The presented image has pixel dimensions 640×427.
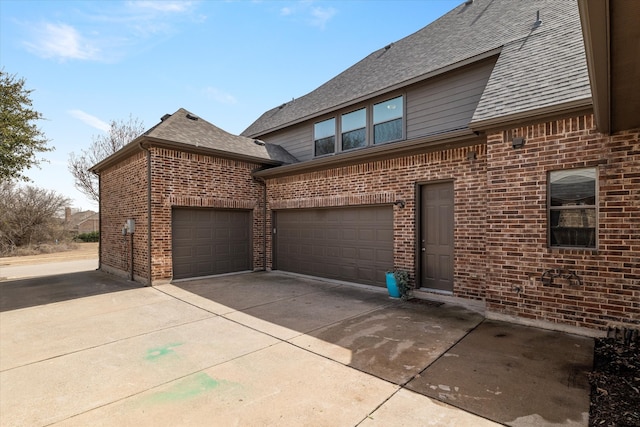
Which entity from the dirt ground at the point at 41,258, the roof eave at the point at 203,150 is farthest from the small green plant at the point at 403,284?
the dirt ground at the point at 41,258

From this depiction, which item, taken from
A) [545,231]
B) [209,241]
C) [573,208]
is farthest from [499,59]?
[209,241]

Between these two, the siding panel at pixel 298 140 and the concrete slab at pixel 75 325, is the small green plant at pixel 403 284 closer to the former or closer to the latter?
the concrete slab at pixel 75 325

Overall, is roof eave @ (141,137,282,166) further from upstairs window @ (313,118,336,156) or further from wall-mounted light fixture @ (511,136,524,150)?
wall-mounted light fixture @ (511,136,524,150)

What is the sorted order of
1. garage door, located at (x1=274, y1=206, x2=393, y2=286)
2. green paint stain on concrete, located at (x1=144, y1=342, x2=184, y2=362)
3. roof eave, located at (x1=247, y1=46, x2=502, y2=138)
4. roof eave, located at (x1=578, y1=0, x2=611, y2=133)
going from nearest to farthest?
roof eave, located at (x1=578, y1=0, x2=611, y2=133)
green paint stain on concrete, located at (x1=144, y1=342, x2=184, y2=362)
roof eave, located at (x1=247, y1=46, x2=502, y2=138)
garage door, located at (x1=274, y1=206, x2=393, y2=286)

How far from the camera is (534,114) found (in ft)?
16.3

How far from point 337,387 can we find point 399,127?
722 centimetres

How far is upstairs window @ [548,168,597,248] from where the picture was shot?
469 centimetres

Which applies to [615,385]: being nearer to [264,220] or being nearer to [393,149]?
[393,149]

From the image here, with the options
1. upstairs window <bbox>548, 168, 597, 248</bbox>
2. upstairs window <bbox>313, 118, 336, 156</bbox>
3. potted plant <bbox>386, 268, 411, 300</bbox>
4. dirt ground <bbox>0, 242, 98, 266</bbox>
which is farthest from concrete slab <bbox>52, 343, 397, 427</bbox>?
dirt ground <bbox>0, 242, 98, 266</bbox>

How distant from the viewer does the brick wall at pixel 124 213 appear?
8938 millimetres

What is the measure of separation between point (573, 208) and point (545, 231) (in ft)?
1.70

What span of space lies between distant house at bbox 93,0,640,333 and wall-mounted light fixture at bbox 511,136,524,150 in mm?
21

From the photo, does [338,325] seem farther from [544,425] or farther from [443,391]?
[544,425]

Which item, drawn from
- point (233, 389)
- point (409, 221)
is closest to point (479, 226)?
point (409, 221)
